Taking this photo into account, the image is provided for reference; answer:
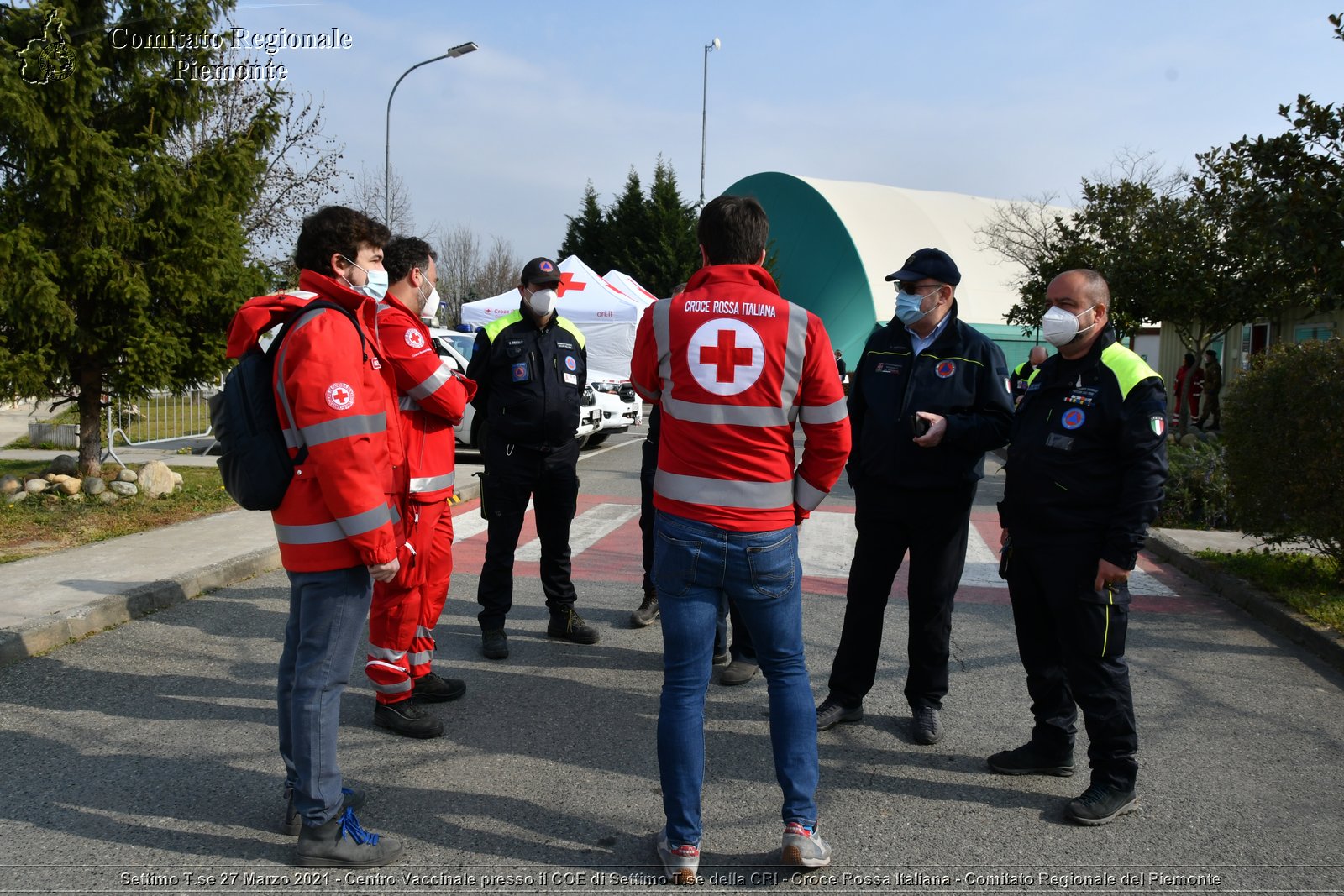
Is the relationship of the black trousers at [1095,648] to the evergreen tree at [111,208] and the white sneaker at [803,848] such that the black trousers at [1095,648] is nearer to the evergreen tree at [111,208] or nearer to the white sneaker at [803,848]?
the white sneaker at [803,848]

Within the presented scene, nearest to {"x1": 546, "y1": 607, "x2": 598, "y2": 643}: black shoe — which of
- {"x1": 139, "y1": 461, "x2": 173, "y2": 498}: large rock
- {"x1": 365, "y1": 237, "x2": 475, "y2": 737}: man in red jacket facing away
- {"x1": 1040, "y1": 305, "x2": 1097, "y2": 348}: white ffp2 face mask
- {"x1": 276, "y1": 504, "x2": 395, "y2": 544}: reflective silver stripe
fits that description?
{"x1": 365, "y1": 237, "x2": 475, "y2": 737}: man in red jacket facing away

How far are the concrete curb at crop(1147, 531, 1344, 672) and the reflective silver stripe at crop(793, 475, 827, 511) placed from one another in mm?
4003

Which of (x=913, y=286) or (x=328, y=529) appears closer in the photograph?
(x=328, y=529)

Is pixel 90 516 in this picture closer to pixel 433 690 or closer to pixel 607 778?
pixel 433 690

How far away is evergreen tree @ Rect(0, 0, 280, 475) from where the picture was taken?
9.05 m

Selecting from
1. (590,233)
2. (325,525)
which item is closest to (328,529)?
(325,525)

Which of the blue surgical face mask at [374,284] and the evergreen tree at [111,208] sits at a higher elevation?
the evergreen tree at [111,208]

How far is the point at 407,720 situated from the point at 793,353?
8.00ft

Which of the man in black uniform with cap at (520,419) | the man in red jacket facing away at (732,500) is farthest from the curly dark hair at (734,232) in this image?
the man in black uniform with cap at (520,419)

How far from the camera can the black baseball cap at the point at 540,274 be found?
5.38 metres

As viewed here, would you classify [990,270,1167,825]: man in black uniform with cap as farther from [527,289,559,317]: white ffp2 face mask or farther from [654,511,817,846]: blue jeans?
[527,289,559,317]: white ffp2 face mask

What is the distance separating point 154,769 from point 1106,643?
367cm

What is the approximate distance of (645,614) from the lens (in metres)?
6.13

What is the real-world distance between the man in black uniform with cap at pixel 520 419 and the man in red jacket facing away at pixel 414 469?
2.52 ft
